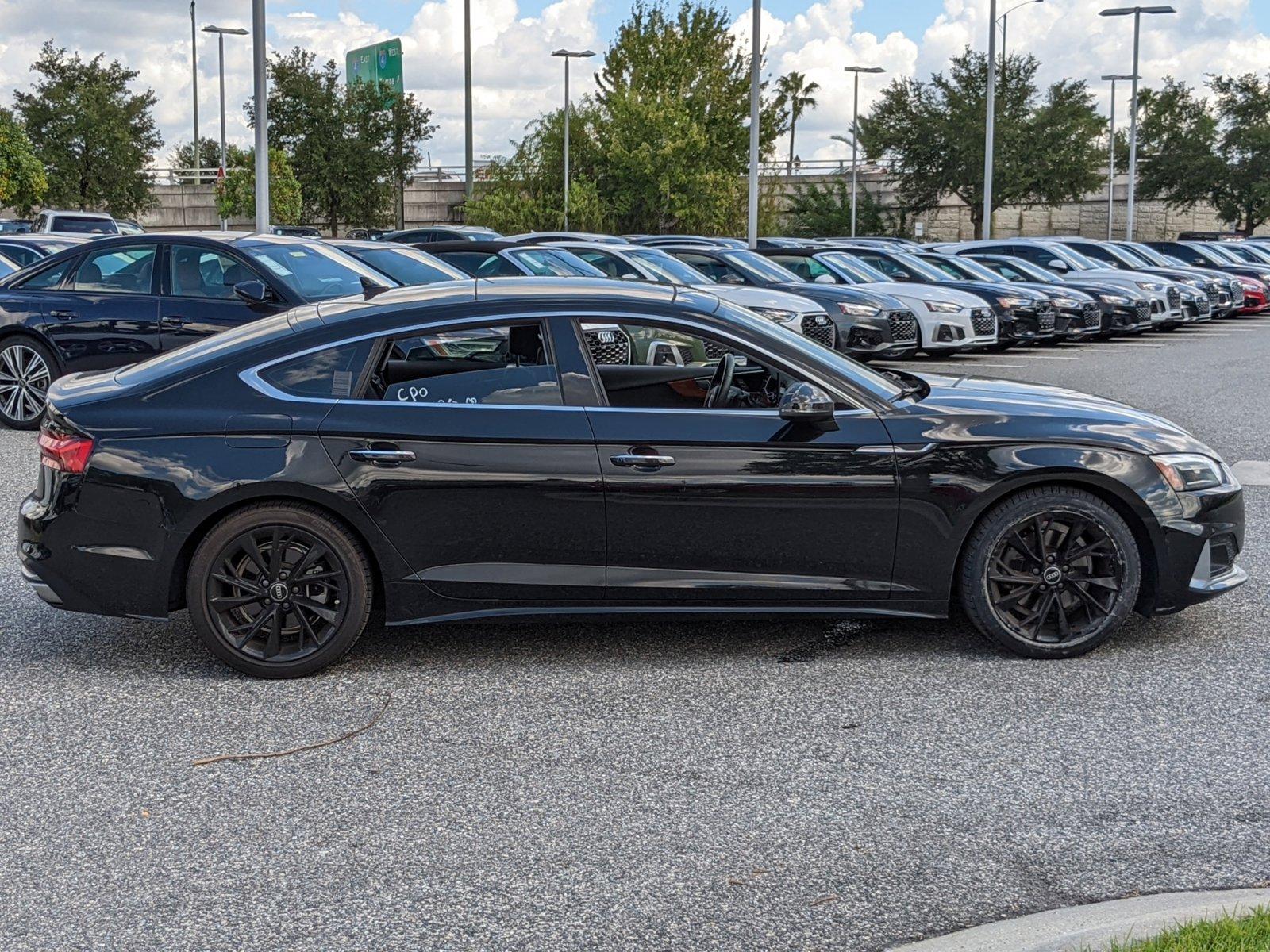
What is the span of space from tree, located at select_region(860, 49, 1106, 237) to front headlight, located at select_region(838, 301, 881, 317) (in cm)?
4526

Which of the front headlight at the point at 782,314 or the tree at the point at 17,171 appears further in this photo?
the tree at the point at 17,171

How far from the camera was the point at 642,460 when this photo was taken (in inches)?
224

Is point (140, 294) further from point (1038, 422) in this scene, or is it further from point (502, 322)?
point (1038, 422)

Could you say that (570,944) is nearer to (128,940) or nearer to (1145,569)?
(128,940)

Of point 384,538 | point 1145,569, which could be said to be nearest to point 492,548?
point 384,538

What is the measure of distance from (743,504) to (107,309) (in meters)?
8.35

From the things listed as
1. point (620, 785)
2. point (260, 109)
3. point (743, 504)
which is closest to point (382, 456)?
point (743, 504)

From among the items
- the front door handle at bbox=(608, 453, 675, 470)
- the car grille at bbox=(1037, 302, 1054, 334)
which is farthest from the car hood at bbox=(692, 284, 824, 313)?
the front door handle at bbox=(608, 453, 675, 470)

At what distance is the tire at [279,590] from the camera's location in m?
5.68

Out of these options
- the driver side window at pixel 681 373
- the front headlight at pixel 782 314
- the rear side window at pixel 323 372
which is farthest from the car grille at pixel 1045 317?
the rear side window at pixel 323 372

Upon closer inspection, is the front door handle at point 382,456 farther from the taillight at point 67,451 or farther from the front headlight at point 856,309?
the front headlight at point 856,309

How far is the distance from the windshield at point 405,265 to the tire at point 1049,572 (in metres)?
8.34

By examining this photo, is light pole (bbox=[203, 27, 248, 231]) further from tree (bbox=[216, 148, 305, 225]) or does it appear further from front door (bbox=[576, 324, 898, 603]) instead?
front door (bbox=[576, 324, 898, 603])

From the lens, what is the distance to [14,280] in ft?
42.4
